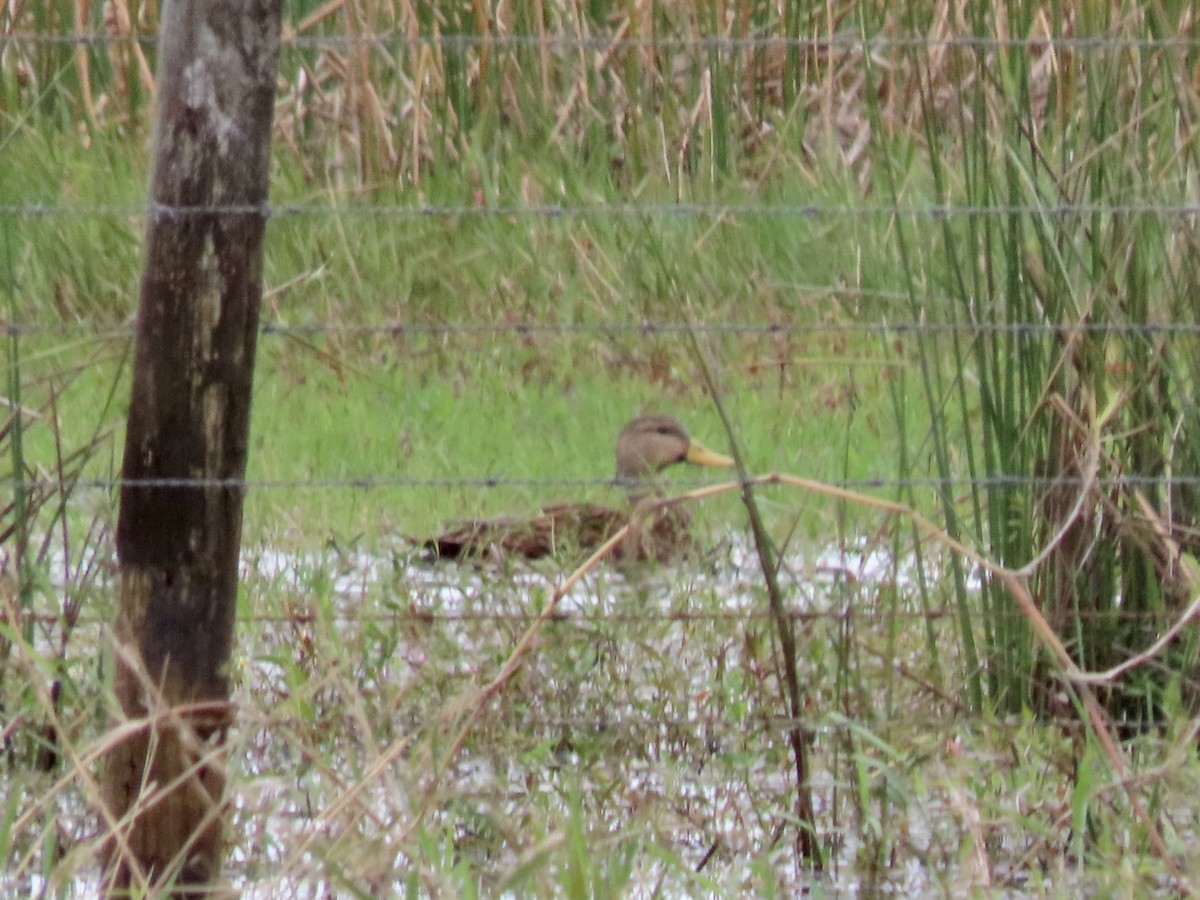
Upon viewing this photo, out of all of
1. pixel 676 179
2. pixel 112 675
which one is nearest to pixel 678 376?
pixel 676 179

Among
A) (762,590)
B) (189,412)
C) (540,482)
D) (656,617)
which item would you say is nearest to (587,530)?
(762,590)

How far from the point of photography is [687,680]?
3.96m

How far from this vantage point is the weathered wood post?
3043 mm

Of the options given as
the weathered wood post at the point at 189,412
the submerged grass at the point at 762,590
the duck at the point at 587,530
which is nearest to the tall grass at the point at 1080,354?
the submerged grass at the point at 762,590

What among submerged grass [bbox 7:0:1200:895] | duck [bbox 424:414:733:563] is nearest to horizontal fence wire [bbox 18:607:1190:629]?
submerged grass [bbox 7:0:1200:895]

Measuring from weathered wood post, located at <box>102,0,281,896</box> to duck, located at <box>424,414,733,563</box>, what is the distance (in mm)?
1112

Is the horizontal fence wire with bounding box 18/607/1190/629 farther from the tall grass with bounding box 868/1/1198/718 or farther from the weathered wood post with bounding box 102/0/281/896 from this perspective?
the weathered wood post with bounding box 102/0/281/896

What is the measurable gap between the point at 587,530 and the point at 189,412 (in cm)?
A: 198

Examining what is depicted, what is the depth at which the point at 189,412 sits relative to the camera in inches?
121

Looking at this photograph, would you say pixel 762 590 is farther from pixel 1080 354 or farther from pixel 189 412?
pixel 189 412

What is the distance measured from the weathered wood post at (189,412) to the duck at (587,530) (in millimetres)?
1112

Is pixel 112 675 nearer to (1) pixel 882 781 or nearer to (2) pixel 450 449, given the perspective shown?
(1) pixel 882 781

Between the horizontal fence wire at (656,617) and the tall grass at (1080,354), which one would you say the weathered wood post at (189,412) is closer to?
the horizontal fence wire at (656,617)

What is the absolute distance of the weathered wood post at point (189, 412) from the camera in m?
3.04
